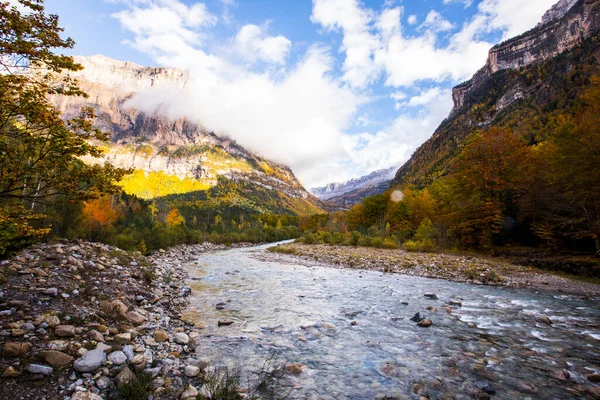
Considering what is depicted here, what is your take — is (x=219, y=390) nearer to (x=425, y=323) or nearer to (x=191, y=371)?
(x=191, y=371)

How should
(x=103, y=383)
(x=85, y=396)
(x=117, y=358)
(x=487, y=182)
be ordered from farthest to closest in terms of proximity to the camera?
(x=487, y=182), (x=117, y=358), (x=103, y=383), (x=85, y=396)

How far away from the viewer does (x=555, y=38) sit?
156 metres

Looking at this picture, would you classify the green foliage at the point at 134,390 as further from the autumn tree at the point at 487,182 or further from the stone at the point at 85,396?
the autumn tree at the point at 487,182

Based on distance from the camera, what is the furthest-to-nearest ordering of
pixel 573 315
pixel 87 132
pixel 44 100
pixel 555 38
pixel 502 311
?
pixel 555 38
pixel 502 311
pixel 573 315
pixel 87 132
pixel 44 100

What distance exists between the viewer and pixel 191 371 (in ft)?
18.1

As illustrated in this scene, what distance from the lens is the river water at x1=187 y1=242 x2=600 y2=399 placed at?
554 centimetres

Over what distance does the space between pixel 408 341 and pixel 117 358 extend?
7.20 metres

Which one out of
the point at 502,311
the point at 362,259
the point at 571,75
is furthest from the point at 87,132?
the point at 571,75

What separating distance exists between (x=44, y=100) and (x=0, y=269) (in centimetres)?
543

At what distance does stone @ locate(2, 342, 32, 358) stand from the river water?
3264 mm

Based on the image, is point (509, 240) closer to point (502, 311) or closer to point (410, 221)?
point (502, 311)

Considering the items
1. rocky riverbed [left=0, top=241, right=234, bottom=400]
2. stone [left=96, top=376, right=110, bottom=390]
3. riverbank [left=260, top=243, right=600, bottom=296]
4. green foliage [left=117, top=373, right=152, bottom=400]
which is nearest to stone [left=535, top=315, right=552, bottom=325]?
riverbank [left=260, top=243, right=600, bottom=296]

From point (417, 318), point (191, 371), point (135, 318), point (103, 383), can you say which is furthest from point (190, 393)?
point (417, 318)

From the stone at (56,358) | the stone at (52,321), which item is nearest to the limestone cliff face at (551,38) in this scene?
the stone at (52,321)
